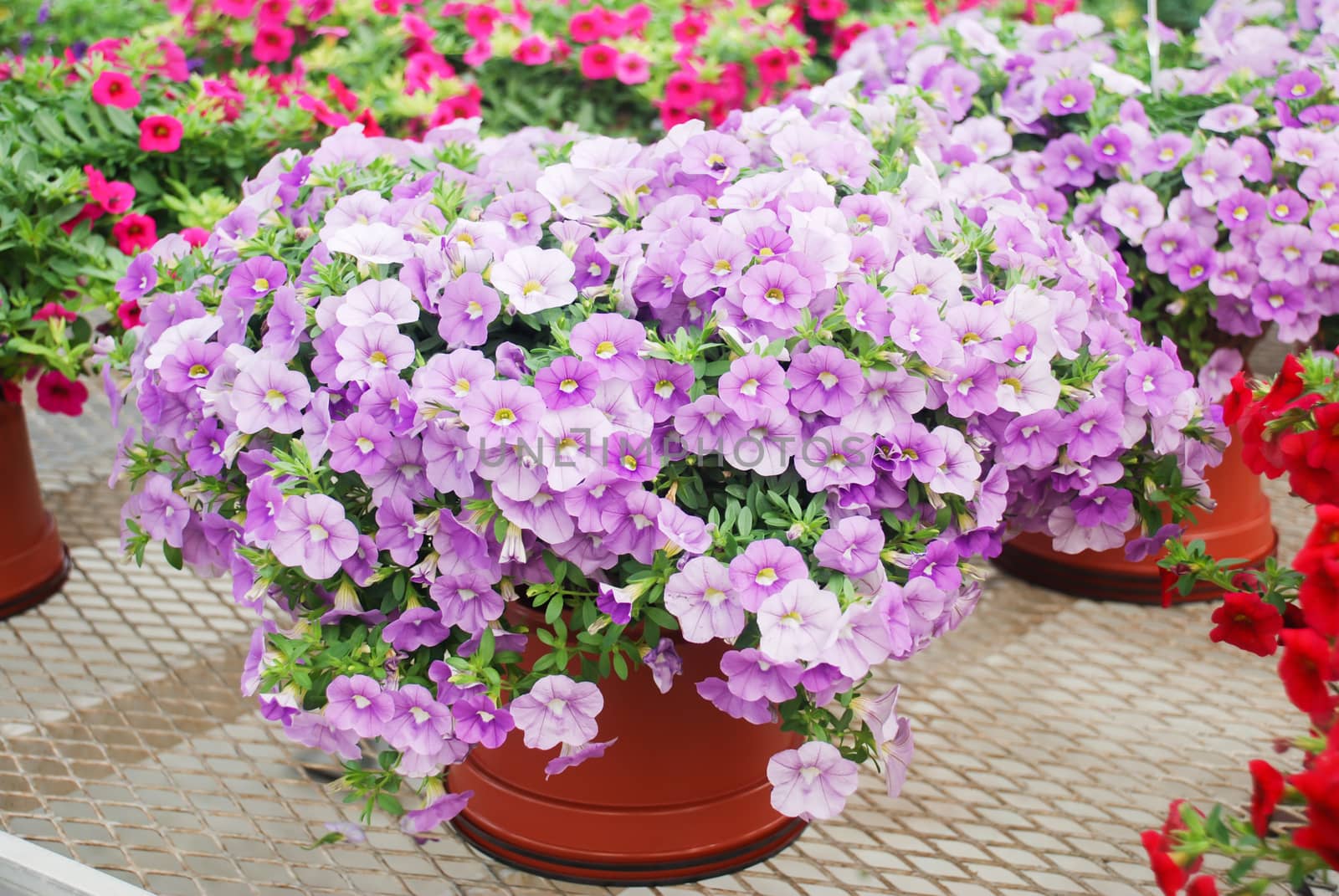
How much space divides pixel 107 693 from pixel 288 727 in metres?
0.64

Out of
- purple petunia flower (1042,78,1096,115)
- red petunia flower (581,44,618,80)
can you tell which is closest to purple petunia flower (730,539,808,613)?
purple petunia flower (1042,78,1096,115)

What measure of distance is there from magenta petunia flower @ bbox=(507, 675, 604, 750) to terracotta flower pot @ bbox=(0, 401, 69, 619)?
1118mm

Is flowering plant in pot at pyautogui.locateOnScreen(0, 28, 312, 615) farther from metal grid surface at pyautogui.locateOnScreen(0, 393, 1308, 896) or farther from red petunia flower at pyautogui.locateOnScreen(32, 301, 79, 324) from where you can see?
metal grid surface at pyautogui.locateOnScreen(0, 393, 1308, 896)

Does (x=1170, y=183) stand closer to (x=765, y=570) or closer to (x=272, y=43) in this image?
(x=765, y=570)

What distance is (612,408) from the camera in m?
1.05

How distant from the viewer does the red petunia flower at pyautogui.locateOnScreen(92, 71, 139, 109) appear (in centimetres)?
174

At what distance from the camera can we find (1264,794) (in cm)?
77

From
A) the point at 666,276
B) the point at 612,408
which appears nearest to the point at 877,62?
the point at 666,276

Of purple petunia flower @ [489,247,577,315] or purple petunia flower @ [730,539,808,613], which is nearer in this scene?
purple petunia flower @ [730,539,808,613]

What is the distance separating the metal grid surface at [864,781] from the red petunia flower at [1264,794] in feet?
1.82

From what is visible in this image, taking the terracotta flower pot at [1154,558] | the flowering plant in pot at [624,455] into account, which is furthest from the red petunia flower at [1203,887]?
the terracotta flower pot at [1154,558]

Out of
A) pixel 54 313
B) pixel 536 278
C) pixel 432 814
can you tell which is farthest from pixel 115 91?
pixel 432 814

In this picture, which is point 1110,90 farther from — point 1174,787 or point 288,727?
point 288,727

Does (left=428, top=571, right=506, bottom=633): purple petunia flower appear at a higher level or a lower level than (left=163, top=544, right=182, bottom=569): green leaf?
higher
